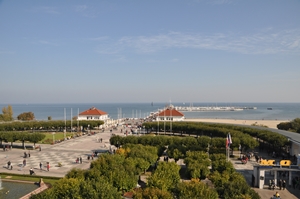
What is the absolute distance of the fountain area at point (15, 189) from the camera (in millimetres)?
22453

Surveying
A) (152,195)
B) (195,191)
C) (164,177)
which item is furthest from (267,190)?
(152,195)

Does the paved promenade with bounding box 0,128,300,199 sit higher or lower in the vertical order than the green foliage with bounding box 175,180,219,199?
lower

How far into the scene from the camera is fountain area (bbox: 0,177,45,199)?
22.5 m

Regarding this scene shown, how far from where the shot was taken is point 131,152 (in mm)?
27922

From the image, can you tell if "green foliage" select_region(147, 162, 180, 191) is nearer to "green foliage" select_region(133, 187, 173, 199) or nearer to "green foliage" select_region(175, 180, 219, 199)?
"green foliage" select_region(175, 180, 219, 199)

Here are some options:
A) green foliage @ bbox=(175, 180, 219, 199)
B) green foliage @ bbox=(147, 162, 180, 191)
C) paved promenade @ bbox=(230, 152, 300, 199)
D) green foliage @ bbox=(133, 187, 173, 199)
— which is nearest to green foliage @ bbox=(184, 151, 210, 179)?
green foliage @ bbox=(147, 162, 180, 191)

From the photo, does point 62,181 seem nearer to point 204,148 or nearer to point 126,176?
point 126,176

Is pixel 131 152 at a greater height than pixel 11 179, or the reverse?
pixel 131 152

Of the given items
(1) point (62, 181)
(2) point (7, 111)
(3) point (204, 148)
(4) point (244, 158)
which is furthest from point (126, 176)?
(2) point (7, 111)

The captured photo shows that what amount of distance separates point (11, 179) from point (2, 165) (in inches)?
295

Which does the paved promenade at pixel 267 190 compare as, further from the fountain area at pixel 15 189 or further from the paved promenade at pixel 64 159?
the fountain area at pixel 15 189

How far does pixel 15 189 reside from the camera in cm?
2412

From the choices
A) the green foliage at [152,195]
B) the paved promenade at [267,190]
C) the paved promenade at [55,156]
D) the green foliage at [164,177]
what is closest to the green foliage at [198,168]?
the green foliage at [164,177]

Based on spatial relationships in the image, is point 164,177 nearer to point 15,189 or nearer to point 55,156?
point 15,189
